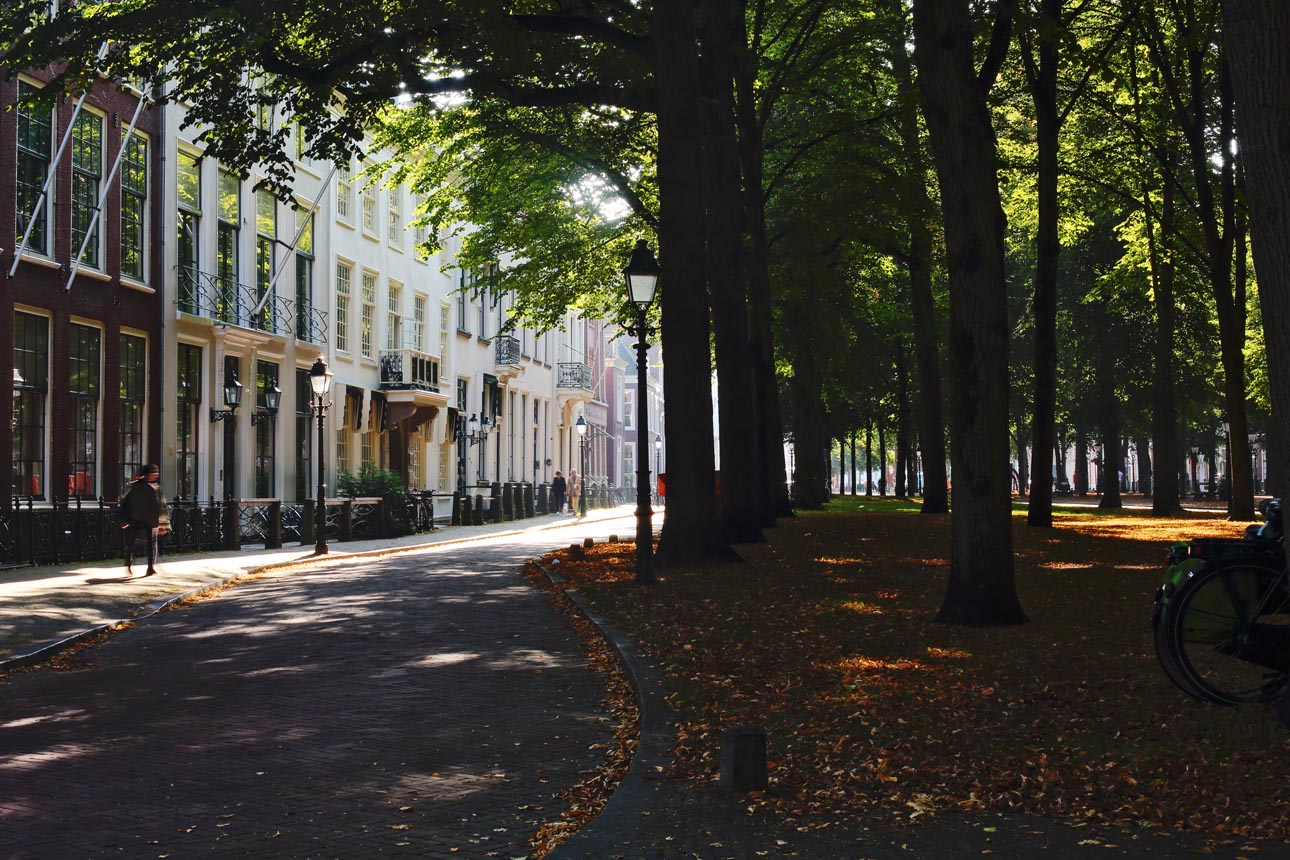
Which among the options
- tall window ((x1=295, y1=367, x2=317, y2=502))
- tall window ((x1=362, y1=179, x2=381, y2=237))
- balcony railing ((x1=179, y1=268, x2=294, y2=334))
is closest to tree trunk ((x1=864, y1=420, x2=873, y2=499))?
tall window ((x1=362, y1=179, x2=381, y2=237))

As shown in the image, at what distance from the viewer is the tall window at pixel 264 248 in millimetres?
32375

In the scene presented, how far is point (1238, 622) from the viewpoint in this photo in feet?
24.7

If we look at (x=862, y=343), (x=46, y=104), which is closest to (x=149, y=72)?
(x=46, y=104)

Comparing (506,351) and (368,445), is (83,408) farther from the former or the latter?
(506,351)

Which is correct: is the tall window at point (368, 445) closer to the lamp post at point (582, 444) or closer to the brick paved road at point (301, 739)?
the lamp post at point (582, 444)

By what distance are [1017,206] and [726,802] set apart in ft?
104

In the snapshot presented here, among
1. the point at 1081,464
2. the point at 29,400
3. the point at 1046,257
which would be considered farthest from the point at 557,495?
the point at 1046,257

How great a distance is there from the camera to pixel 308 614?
1520 centimetres

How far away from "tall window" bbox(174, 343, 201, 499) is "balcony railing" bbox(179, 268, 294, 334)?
2.82 feet

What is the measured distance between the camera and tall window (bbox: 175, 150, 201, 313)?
2891cm

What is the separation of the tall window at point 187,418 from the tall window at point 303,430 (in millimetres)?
4882

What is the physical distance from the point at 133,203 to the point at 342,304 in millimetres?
11646

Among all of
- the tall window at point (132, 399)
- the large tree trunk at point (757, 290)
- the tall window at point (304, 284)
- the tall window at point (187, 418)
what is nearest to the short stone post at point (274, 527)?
the tall window at point (187, 418)

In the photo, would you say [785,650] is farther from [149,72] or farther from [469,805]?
[149,72]
